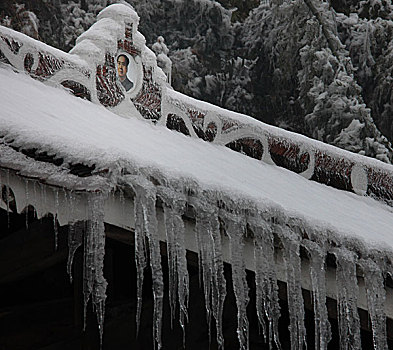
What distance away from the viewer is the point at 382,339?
2.88 m

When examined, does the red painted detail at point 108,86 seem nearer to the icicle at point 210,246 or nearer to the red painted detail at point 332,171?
the red painted detail at point 332,171

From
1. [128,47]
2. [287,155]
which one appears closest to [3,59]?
[128,47]

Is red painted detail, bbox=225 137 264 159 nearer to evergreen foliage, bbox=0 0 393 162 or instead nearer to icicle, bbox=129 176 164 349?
icicle, bbox=129 176 164 349

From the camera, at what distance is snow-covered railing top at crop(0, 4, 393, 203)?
413cm

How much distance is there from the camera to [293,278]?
2709mm

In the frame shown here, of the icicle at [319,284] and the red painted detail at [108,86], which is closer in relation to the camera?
the icicle at [319,284]

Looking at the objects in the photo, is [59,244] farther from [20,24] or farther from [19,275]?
[20,24]

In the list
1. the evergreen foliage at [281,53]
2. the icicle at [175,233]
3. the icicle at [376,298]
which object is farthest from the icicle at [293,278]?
the evergreen foliage at [281,53]

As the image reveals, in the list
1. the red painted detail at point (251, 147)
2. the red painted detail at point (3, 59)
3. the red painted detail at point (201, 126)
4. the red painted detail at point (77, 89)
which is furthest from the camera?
the red painted detail at point (251, 147)

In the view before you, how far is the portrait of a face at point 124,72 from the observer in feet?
14.6

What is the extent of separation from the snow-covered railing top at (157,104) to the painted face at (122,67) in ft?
0.04

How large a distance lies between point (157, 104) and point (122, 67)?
310mm

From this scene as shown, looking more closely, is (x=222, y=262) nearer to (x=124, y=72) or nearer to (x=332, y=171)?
(x=124, y=72)

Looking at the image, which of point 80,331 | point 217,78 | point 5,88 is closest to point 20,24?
point 217,78
